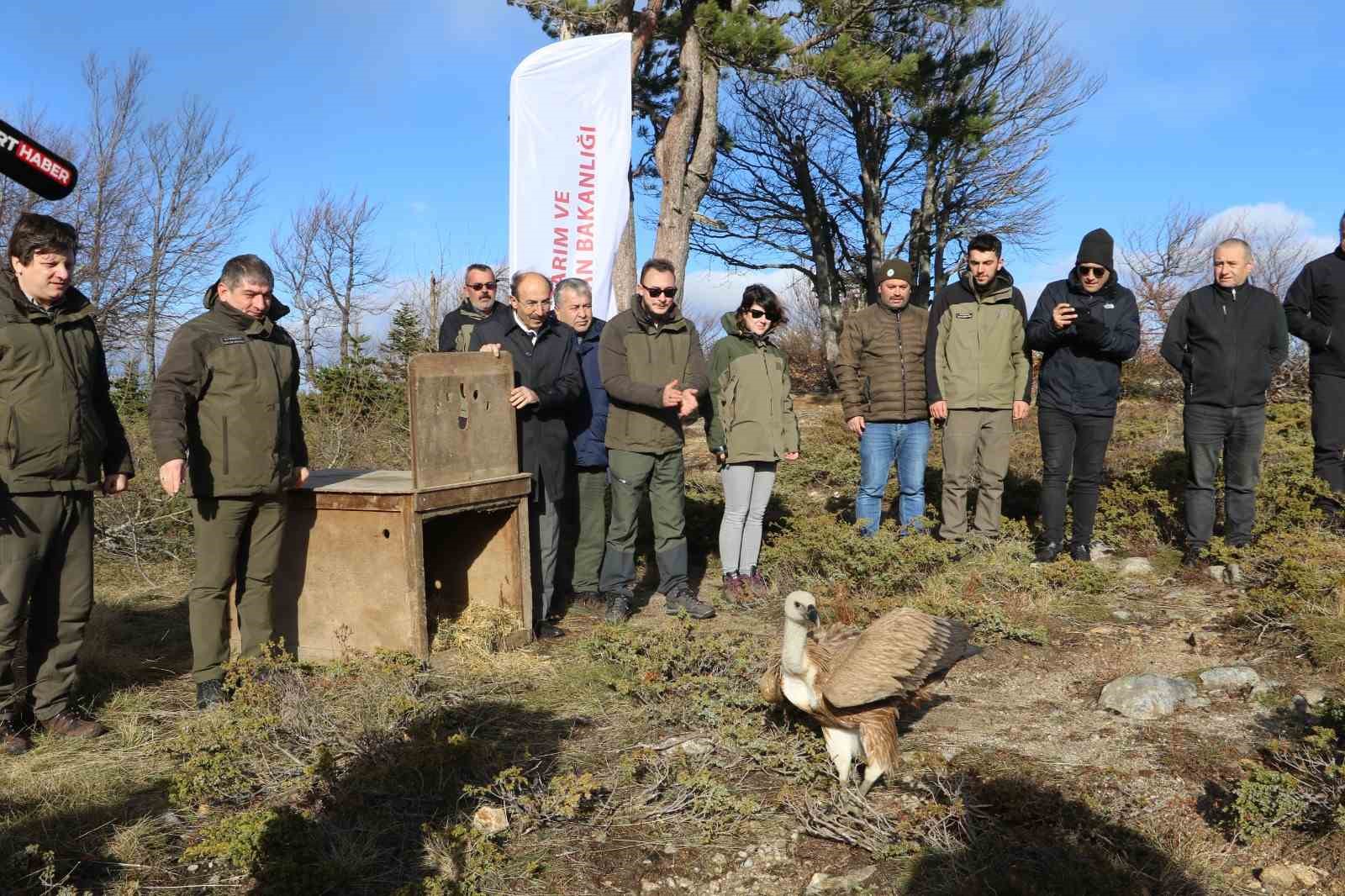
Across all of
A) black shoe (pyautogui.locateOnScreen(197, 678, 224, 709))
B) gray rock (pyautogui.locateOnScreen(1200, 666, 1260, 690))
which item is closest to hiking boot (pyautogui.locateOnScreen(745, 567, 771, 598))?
gray rock (pyautogui.locateOnScreen(1200, 666, 1260, 690))

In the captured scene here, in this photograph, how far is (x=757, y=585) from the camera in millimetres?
6301

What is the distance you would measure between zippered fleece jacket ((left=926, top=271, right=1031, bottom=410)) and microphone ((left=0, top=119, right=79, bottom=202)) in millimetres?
5078

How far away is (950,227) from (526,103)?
16.1 m

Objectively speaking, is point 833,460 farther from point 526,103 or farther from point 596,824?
point 596,824

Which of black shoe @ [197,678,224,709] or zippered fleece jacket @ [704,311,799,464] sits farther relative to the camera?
zippered fleece jacket @ [704,311,799,464]

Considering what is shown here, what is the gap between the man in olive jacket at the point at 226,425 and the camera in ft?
14.1

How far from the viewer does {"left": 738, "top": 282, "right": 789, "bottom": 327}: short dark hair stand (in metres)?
6.02

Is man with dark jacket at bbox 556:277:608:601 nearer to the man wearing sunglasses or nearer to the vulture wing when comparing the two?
the man wearing sunglasses

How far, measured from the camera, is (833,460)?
964 centimetres

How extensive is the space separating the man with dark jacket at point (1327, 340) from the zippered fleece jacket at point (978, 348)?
1887 mm

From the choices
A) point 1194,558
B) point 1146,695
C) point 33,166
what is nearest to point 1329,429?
point 1194,558

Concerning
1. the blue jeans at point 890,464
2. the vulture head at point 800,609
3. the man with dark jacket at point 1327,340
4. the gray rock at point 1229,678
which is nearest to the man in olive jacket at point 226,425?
the vulture head at point 800,609

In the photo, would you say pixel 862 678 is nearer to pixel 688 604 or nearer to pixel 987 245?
pixel 688 604

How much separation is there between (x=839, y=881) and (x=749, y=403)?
3.40m
